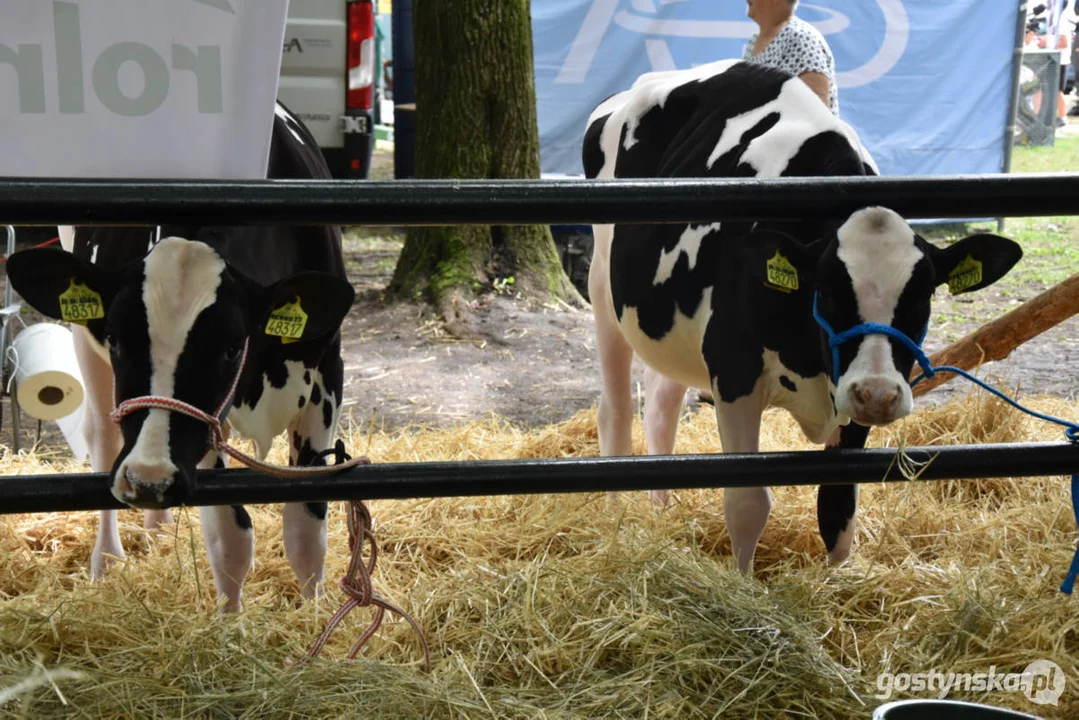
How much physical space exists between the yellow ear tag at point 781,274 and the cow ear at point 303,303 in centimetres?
93

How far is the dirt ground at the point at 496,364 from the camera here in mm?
5684

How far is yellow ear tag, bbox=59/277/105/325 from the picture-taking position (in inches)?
84.5

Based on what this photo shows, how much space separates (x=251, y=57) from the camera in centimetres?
199

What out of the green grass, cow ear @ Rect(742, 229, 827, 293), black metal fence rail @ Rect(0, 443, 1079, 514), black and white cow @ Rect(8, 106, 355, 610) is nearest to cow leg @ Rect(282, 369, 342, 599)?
black and white cow @ Rect(8, 106, 355, 610)

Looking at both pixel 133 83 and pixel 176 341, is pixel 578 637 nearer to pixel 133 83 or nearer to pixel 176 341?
pixel 176 341

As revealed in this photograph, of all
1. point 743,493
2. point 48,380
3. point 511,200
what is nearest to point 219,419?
point 511,200

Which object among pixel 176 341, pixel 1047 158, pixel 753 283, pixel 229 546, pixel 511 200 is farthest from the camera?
pixel 1047 158

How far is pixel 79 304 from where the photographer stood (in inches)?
84.7

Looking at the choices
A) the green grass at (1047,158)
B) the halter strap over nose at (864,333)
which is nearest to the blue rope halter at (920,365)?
the halter strap over nose at (864,333)

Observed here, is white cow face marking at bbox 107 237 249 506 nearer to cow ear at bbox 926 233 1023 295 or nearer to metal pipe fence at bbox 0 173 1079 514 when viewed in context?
metal pipe fence at bbox 0 173 1079 514

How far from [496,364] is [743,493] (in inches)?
140

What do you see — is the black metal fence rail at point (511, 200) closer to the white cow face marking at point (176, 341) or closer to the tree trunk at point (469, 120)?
the white cow face marking at point (176, 341)

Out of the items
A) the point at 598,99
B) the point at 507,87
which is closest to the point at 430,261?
the point at 507,87

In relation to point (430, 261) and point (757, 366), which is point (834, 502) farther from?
point (430, 261)
